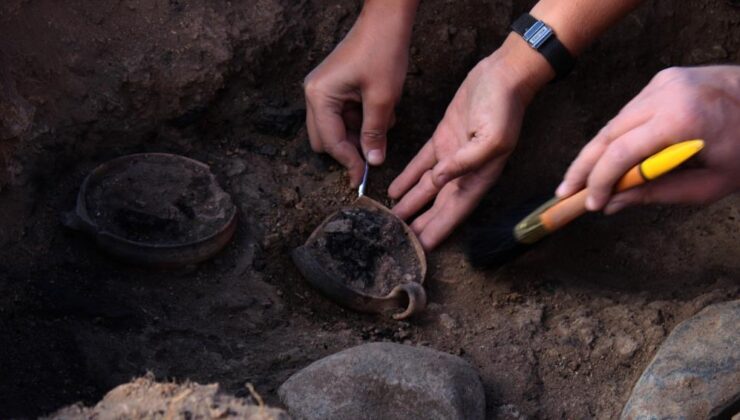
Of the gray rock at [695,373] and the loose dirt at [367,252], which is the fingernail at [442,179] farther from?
the gray rock at [695,373]

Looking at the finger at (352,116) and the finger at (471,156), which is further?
the finger at (352,116)

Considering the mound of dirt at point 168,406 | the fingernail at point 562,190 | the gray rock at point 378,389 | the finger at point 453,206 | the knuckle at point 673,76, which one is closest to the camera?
the mound of dirt at point 168,406

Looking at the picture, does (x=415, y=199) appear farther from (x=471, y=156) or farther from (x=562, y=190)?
(x=562, y=190)

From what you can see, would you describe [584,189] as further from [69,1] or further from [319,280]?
[69,1]

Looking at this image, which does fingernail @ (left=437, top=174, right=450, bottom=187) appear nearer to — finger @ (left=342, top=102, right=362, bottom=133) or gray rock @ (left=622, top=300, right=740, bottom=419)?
finger @ (left=342, top=102, right=362, bottom=133)

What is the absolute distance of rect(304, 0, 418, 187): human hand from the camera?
281 cm

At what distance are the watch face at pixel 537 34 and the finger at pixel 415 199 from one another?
462mm

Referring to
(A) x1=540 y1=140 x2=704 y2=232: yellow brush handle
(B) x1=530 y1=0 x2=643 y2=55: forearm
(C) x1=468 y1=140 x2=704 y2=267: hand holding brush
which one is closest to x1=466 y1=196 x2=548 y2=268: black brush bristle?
(C) x1=468 y1=140 x2=704 y2=267: hand holding brush

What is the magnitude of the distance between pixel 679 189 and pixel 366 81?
0.90 m

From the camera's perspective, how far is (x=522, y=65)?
2.70 meters

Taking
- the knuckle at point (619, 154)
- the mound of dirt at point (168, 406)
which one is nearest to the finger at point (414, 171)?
the knuckle at point (619, 154)

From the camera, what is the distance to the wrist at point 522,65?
2.70 metres

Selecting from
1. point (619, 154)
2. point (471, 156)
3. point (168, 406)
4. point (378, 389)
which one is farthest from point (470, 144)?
point (168, 406)

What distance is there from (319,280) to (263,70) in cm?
78
